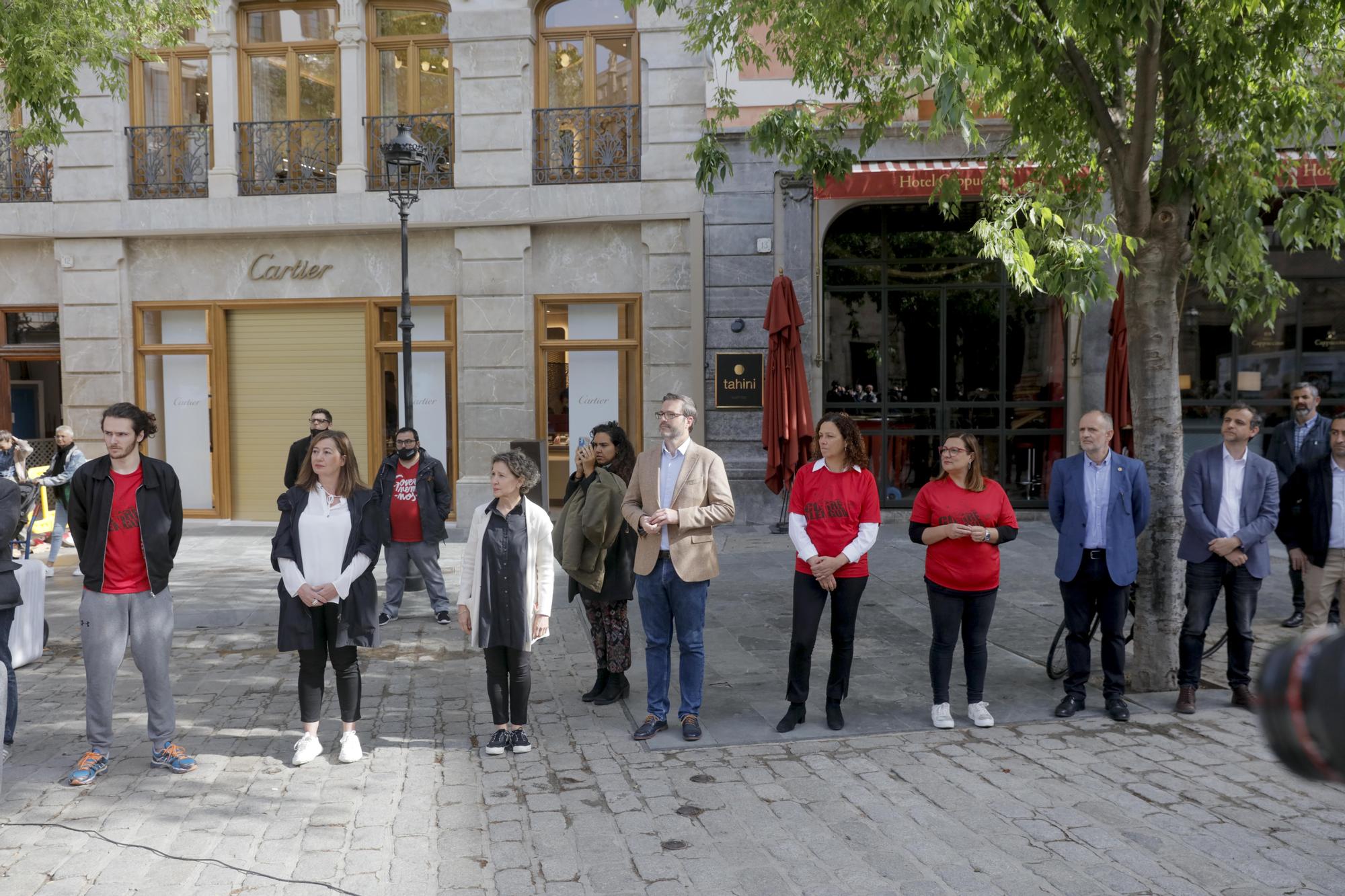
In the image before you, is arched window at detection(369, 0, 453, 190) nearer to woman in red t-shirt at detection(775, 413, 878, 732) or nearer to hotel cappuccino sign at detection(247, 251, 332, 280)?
hotel cappuccino sign at detection(247, 251, 332, 280)

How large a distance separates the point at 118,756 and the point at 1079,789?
5070 millimetres

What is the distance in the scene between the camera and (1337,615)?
8.23 meters

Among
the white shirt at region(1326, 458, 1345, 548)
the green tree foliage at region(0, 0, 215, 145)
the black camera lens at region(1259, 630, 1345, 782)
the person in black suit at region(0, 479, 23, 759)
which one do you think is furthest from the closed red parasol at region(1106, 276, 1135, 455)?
the black camera lens at region(1259, 630, 1345, 782)

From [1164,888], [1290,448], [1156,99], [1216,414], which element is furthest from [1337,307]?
[1164,888]

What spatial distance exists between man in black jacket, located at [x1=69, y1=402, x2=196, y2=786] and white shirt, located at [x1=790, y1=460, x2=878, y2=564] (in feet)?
11.2

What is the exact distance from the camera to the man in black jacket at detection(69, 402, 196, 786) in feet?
18.5

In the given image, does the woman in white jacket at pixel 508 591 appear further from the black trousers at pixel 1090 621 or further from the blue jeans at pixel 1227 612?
the blue jeans at pixel 1227 612

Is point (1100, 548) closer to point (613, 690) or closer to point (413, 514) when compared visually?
point (613, 690)

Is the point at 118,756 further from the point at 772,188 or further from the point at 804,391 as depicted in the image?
the point at 772,188

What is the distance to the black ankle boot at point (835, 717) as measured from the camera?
6.38 m

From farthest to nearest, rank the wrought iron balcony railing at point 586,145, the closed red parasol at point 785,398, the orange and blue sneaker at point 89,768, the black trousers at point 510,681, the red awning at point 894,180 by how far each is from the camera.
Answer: the wrought iron balcony railing at point 586,145 < the red awning at point 894,180 < the closed red parasol at point 785,398 < the black trousers at point 510,681 < the orange and blue sneaker at point 89,768

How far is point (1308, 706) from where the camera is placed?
5.90 ft

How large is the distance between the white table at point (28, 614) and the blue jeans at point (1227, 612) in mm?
7108

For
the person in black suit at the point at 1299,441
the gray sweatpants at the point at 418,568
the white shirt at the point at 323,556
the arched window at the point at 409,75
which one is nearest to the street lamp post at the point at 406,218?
the gray sweatpants at the point at 418,568
